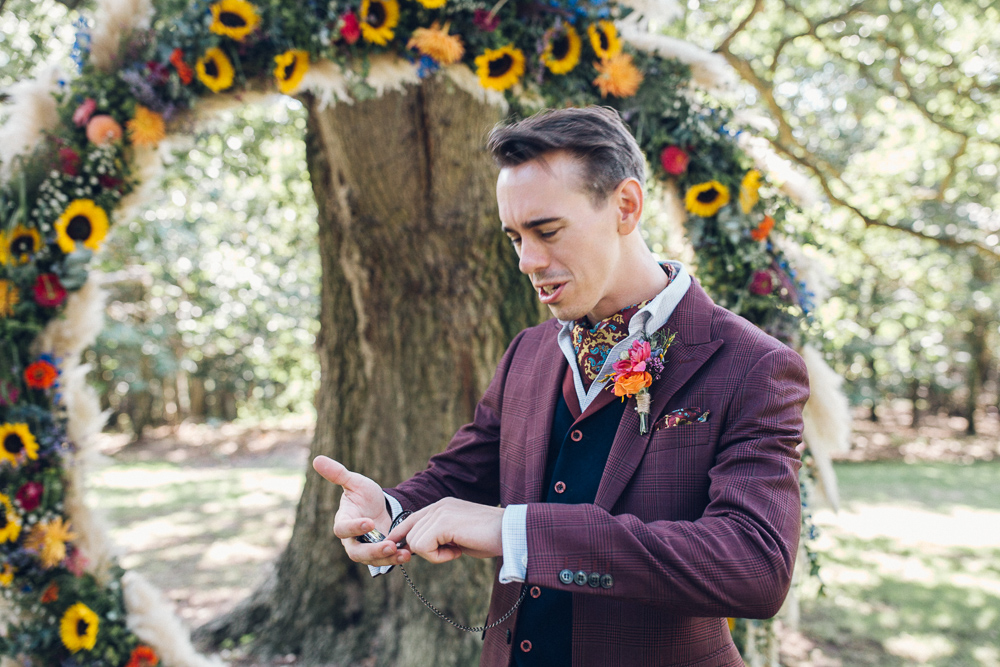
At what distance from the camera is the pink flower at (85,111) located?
9.53 feet

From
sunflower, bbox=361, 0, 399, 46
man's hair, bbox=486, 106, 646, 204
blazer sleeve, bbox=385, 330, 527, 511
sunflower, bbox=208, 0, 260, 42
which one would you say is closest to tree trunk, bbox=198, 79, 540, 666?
sunflower, bbox=361, 0, 399, 46

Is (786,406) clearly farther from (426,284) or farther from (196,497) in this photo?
(196,497)

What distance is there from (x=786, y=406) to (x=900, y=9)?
6481 millimetres

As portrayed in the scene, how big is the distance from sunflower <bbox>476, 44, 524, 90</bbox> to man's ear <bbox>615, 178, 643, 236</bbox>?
144cm

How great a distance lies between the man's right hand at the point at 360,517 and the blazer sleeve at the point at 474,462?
0.57 ft

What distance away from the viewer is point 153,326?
9.60m

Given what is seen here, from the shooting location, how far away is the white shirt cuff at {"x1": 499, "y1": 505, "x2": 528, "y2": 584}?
4.04ft

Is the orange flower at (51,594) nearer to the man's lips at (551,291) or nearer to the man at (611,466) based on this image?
the man at (611,466)

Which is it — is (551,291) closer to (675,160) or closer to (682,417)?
(682,417)

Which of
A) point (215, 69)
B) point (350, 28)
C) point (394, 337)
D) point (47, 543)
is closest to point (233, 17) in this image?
point (215, 69)

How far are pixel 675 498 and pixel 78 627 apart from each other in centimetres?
294

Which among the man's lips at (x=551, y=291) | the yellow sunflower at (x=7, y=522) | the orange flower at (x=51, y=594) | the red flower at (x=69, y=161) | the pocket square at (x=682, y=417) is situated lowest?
the orange flower at (x=51, y=594)

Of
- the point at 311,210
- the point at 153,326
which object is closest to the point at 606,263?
the point at 311,210

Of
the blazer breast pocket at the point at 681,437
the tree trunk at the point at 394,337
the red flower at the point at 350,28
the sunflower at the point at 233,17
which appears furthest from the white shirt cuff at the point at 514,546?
the sunflower at the point at 233,17
